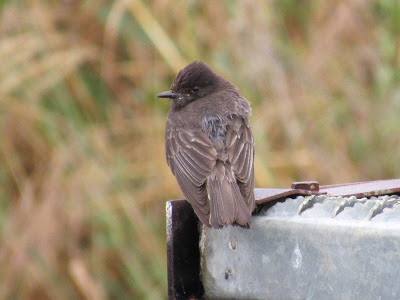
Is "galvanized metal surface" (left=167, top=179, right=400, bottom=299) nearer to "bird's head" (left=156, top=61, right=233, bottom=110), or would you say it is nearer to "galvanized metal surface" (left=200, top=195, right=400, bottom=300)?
"galvanized metal surface" (left=200, top=195, right=400, bottom=300)

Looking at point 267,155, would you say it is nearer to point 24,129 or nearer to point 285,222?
point 24,129

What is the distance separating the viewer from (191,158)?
11.5ft

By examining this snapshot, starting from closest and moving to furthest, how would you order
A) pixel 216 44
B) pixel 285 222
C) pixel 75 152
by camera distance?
pixel 285 222 → pixel 75 152 → pixel 216 44

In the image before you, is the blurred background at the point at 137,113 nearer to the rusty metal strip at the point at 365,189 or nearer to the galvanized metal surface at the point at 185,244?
the rusty metal strip at the point at 365,189

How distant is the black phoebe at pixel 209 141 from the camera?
10.2 ft

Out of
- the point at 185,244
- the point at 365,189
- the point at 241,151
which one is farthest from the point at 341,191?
the point at 241,151

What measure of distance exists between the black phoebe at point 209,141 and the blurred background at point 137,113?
0.75 metres

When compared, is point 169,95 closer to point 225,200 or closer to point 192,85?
point 192,85

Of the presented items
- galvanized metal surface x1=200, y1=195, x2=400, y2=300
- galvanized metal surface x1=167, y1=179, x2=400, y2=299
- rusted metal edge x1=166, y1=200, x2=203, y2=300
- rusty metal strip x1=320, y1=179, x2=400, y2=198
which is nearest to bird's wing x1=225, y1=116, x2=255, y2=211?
rusty metal strip x1=320, y1=179, x2=400, y2=198

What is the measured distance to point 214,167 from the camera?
335 centimetres

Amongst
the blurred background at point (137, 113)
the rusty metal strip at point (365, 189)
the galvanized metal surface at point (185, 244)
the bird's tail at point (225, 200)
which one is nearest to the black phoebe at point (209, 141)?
the bird's tail at point (225, 200)

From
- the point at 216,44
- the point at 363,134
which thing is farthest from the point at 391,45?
the point at 216,44

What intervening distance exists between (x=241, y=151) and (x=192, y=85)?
87 centimetres

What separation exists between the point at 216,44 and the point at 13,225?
1893 mm
